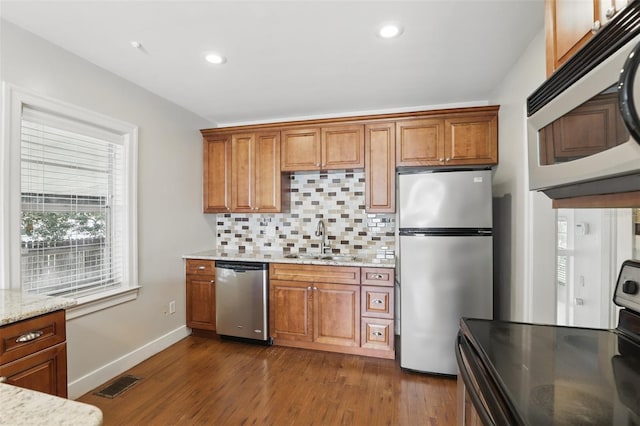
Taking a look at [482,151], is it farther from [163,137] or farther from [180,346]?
[180,346]

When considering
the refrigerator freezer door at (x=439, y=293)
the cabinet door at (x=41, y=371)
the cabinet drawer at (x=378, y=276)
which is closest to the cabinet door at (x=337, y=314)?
the cabinet drawer at (x=378, y=276)

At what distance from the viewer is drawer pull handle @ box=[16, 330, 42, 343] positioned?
52.4 inches

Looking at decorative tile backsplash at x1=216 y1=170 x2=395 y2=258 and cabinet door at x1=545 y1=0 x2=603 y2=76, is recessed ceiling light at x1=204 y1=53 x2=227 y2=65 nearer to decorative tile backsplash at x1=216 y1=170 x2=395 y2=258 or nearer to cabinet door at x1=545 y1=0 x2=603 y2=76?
decorative tile backsplash at x1=216 y1=170 x2=395 y2=258

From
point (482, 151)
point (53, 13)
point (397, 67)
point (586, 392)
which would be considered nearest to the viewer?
point (586, 392)

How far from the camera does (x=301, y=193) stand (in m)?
3.54

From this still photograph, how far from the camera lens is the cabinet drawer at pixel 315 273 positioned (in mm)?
2832

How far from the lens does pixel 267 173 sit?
3328 millimetres

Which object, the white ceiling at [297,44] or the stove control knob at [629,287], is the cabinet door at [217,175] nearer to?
the white ceiling at [297,44]

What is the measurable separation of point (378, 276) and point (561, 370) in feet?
6.37

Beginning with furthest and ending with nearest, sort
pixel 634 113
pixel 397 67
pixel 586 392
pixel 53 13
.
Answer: pixel 397 67 < pixel 53 13 < pixel 586 392 < pixel 634 113

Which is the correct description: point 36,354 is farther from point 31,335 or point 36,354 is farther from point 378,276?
point 378,276

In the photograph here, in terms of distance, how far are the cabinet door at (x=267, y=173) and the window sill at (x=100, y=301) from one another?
4.65ft

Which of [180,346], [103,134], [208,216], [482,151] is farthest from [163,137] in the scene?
[482,151]

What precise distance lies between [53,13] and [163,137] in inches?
51.2
